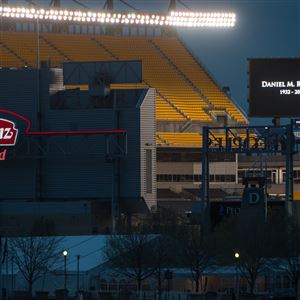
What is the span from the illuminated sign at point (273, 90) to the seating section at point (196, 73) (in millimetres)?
51692

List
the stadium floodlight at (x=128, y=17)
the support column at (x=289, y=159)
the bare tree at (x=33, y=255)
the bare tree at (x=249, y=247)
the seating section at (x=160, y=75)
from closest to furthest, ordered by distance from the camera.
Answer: the bare tree at (x=249, y=247) → the bare tree at (x=33, y=255) → the support column at (x=289, y=159) → the stadium floodlight at (x=128, y=17) → the seating section at (x=160, y=75)

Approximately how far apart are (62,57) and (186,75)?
1127 centimetres

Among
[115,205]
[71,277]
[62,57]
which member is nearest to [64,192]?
[115,205]

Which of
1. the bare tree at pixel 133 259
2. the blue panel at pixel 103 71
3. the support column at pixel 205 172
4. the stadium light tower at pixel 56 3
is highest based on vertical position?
the stadium light tower at pixel 56 3

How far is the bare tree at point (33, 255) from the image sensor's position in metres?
69.6

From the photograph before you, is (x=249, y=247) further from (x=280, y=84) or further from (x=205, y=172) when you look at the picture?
(x=280, y=84)

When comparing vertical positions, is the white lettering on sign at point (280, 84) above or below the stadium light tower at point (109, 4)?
below

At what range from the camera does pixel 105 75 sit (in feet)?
316

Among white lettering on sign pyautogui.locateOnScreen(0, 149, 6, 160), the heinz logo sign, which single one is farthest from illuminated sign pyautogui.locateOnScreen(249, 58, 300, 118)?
white lettering on sign pyautogui.locateOnScreen(0, 149, 6, 160)

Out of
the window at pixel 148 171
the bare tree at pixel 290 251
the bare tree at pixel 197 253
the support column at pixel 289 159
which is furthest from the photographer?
the window at pixel 148 171

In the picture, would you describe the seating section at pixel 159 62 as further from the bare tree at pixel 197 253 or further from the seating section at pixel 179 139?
the bare tree at pixel 197 253

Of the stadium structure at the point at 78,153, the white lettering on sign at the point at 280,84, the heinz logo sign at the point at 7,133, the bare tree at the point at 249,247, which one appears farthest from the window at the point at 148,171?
the bare tree at the point at 249,247

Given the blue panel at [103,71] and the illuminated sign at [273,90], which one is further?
the blue panel at [103,71]

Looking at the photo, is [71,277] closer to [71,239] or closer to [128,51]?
[71,239]
